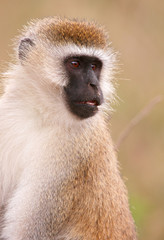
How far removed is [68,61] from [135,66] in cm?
407

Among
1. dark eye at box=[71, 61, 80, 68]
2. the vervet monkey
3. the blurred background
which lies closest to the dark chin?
the vervet monkey

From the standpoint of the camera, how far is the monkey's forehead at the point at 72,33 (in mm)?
5395

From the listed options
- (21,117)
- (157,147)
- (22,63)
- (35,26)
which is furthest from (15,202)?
(157,147)

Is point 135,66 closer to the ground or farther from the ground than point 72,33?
closer to the ground

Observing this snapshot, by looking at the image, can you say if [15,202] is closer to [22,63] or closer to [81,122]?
[81,122]

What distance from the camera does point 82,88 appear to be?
5.12m

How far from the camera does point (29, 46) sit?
5484mm

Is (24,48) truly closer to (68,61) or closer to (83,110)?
(68,61)

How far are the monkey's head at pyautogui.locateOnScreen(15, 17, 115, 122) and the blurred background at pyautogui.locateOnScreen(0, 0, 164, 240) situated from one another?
2.31m

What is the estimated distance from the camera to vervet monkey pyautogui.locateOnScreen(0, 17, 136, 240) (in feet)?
16.5

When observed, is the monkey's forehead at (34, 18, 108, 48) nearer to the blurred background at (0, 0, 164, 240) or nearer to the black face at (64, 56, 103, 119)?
the black face at (64, 56, 103, 119)

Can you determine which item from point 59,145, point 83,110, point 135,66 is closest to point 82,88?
point 83,110

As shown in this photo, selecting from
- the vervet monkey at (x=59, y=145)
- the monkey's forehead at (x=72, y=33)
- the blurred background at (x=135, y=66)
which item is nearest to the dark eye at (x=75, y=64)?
the vervet monkey at (x=59, y=145)

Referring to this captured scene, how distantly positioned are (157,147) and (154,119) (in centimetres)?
52
